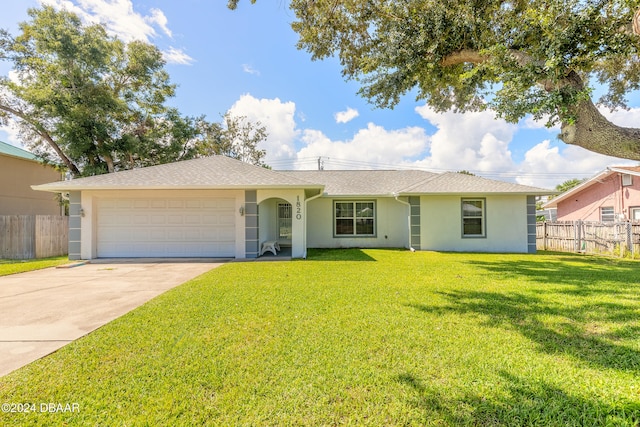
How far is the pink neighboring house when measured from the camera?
1454 centimetres

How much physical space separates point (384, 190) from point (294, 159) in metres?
20.1

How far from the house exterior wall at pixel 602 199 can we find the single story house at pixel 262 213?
7587 mm

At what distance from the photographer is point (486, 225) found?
12.0 metres

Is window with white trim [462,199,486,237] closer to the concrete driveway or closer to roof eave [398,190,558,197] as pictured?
roof eave [398,190,558,197]

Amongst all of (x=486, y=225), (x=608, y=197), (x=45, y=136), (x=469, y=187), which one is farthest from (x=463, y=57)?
(x=45, y=136)

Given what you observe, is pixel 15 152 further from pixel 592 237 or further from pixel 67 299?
pixel 592 237

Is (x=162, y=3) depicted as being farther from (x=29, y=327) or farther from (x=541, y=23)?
(x=541, y=23)

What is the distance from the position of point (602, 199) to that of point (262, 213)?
65.7 ft

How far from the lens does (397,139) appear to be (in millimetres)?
19047

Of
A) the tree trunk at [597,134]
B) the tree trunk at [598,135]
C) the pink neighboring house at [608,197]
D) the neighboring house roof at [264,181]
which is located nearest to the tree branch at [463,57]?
the tree trunk at [597,134]

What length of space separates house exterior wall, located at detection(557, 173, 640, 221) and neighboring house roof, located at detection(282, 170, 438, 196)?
10312 mm

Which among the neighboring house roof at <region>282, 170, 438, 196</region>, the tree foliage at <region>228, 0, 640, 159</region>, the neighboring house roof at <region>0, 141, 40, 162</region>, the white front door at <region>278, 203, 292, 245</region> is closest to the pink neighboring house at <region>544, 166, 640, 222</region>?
the tree foliage at <region>228, 0, 640, 159</region>

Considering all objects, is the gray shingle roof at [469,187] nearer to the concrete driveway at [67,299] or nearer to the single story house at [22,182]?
the concrete driveway at [67,299]

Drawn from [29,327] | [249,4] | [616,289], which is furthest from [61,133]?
[616,289]
